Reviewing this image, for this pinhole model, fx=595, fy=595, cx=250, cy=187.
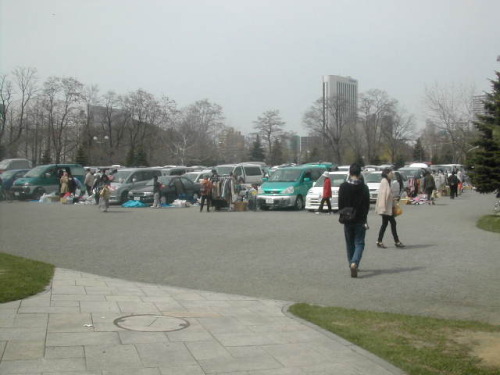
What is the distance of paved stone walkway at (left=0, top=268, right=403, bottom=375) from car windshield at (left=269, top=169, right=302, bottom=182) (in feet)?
61.2

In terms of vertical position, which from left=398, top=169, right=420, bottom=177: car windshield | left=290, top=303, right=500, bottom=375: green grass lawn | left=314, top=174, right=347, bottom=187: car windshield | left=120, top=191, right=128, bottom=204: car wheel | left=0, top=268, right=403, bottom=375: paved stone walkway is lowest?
left=290, top=303, right=500, bottom=375: green grass lawn

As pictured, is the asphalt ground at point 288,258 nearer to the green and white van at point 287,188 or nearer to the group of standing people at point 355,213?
the group of standing people at point 355,213

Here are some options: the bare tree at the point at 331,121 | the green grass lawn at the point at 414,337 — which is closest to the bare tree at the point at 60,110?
the bare tree at the point at 331,121

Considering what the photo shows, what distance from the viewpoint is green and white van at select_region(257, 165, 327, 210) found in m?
25.7

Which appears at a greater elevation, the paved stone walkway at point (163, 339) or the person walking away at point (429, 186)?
the person walking away at point (429, 186)

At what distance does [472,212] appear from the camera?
23.7 m

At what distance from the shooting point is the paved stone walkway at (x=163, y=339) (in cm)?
526

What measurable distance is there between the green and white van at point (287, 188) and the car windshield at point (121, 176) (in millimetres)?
8322

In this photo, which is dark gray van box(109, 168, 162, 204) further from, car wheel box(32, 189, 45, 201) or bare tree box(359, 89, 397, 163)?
bare tree box(359, 89, 397, 163)

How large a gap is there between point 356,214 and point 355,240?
454 mm

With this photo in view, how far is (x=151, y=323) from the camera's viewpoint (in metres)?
6.78

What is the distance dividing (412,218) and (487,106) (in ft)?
16.3

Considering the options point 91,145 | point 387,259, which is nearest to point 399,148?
point 91,145

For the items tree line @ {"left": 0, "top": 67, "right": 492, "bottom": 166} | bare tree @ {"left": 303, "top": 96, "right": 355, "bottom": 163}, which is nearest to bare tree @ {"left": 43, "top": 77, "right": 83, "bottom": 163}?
tree line @ {"left": 0, "top": 67, "right": 492, "bottom": 166}
